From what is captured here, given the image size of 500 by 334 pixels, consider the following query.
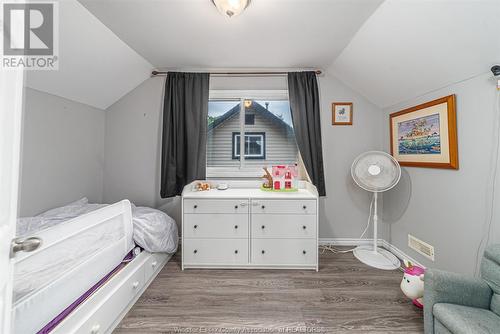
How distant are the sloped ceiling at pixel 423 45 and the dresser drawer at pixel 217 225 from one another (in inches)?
78.3

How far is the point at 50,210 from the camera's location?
6.52 feet

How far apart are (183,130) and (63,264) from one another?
5.59ft

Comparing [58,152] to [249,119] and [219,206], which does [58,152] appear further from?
[249,119]

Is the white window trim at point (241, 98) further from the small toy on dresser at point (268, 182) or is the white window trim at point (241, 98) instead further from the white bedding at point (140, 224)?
the white bedding at point (140, 224)

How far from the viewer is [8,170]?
0.60 meters

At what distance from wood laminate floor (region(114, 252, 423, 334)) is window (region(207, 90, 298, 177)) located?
129cm

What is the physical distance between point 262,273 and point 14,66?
2.14m

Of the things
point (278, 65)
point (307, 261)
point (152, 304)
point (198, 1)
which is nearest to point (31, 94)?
point (198, 1)

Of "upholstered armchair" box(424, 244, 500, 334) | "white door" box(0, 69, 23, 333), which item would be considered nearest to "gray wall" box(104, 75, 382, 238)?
"upholstered armchair" box(424, 244, 500, 334)

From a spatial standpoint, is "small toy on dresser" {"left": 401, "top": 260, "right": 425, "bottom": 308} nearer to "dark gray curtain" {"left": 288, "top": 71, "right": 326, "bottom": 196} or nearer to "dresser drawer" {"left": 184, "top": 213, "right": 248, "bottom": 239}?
"dark gray curtain" {"left": 288, "top": 71, "right": 326, "bottom": 196}

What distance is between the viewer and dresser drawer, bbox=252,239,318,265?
81.9 inches

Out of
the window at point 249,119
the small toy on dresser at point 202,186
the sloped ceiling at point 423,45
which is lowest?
the small toy on dresser at point 202,186

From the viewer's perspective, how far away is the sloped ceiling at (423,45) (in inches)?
51.9

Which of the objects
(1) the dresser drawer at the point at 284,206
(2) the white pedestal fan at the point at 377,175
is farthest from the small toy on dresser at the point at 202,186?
(2) the white pedestal fan at the point at 377,175
